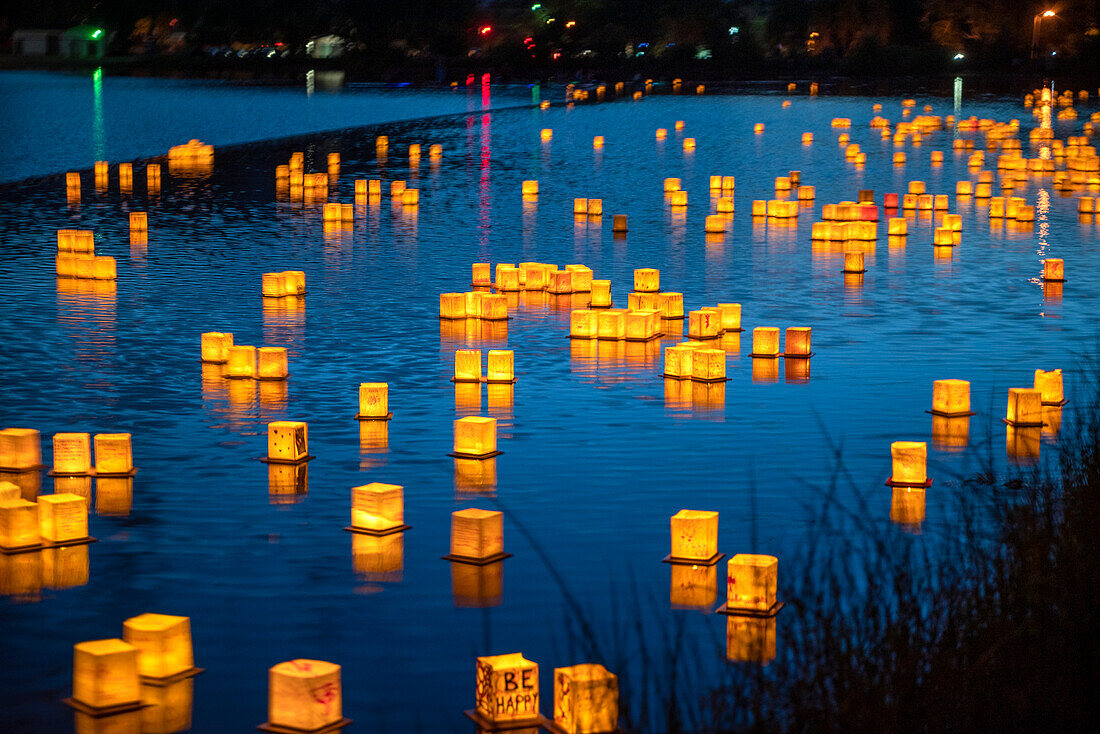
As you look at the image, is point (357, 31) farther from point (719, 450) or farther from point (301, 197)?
point (719, 450)

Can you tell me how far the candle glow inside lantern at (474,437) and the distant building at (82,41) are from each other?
5064 inches

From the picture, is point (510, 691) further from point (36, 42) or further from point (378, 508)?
point (36, 42)

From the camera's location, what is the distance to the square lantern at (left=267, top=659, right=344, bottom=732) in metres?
6.12

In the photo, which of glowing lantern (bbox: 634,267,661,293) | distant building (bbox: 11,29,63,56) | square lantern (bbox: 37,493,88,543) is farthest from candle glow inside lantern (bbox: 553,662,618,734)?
distant building (bbox: 11,29,63,56)

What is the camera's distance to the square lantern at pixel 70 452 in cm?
994

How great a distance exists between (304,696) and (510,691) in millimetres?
770

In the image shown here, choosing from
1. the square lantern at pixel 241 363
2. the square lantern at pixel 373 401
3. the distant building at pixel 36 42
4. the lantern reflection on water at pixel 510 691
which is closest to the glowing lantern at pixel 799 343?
the square lantern at pixel 373 401

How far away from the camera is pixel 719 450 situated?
10.8m

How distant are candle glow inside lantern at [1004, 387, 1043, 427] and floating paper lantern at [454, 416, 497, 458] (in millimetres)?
3692

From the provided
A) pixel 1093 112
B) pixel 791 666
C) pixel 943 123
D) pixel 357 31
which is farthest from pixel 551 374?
pixel 357 31

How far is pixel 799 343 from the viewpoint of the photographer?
14.1 m

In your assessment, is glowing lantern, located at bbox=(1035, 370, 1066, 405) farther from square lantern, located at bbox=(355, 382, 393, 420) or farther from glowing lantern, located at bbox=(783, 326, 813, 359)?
square lantern, located at bbox=(355, 382, 393, 420)

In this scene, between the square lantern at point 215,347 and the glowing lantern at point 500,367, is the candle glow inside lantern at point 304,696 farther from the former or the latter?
the square lantern at point 215,347

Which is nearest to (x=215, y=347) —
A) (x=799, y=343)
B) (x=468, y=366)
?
(x=468, y=366)
